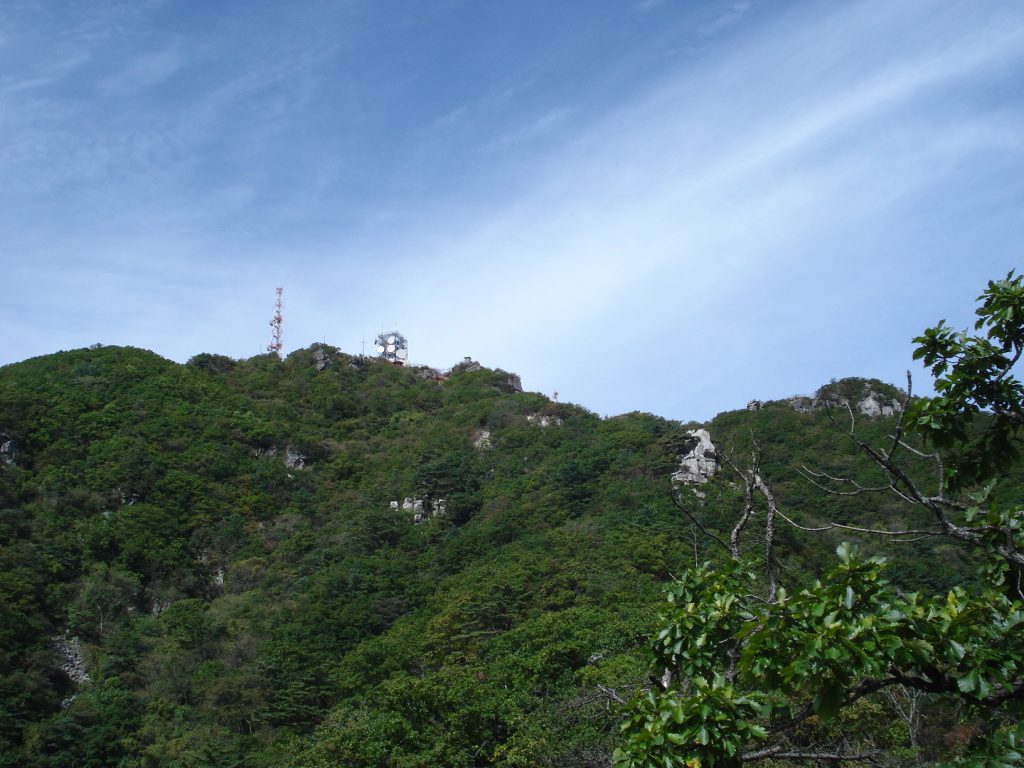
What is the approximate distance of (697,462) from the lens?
37.5 meters

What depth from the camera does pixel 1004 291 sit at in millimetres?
3889

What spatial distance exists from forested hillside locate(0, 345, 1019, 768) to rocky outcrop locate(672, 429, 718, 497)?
447 mm

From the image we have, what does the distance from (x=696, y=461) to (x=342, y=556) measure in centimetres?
1698

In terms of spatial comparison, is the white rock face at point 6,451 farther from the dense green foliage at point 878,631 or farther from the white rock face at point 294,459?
the dense green foliage at point 878,631

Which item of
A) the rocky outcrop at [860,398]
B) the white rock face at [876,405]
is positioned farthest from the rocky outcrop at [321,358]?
the white rock face at [876,405]

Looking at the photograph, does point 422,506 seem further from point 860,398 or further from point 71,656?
point 860,398

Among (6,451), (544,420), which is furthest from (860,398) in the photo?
(6,451)

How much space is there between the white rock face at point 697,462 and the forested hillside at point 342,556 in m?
0.52

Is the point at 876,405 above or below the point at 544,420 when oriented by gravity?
below

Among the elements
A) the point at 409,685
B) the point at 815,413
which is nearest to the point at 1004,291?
the point at 409,685

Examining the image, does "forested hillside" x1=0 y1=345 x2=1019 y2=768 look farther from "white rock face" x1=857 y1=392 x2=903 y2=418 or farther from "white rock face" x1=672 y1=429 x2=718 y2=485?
"white rock face" x1=672 y1=429 x2=718 y2=485

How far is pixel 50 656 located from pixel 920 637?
1224 inches

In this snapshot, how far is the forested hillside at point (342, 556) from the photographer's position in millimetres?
17828

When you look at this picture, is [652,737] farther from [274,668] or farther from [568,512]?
[568,512]
